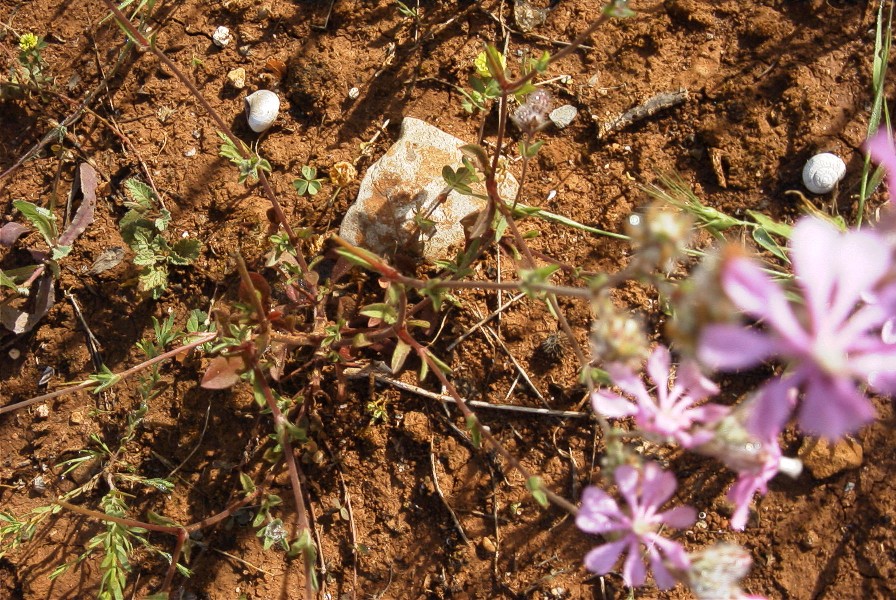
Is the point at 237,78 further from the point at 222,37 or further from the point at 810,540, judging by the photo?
the point at 810,540

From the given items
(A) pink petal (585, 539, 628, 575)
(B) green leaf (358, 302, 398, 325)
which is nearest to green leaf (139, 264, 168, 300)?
(B) green leaf (358, 302, 398, 325)

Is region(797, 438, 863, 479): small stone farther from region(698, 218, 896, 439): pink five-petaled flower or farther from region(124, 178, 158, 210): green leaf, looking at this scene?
region(124, 178, 158, 210): green leaf

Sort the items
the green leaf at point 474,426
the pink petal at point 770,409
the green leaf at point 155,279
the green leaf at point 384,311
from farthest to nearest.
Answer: the green leaf at point 155,279 < the green leaf at point 384,311 < the green leaf at point 474,426 < the pink petal at point 770,409

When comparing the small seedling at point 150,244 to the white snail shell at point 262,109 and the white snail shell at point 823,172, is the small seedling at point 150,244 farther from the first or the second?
the white snail shell at point 823,172

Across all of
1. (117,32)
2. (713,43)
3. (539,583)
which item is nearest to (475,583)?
(539,583)

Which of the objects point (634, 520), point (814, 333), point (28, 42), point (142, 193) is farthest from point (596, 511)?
point (28, 42)

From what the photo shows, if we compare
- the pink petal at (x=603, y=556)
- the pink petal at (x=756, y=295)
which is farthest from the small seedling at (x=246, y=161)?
the pink petal at (x=756, y=295)
